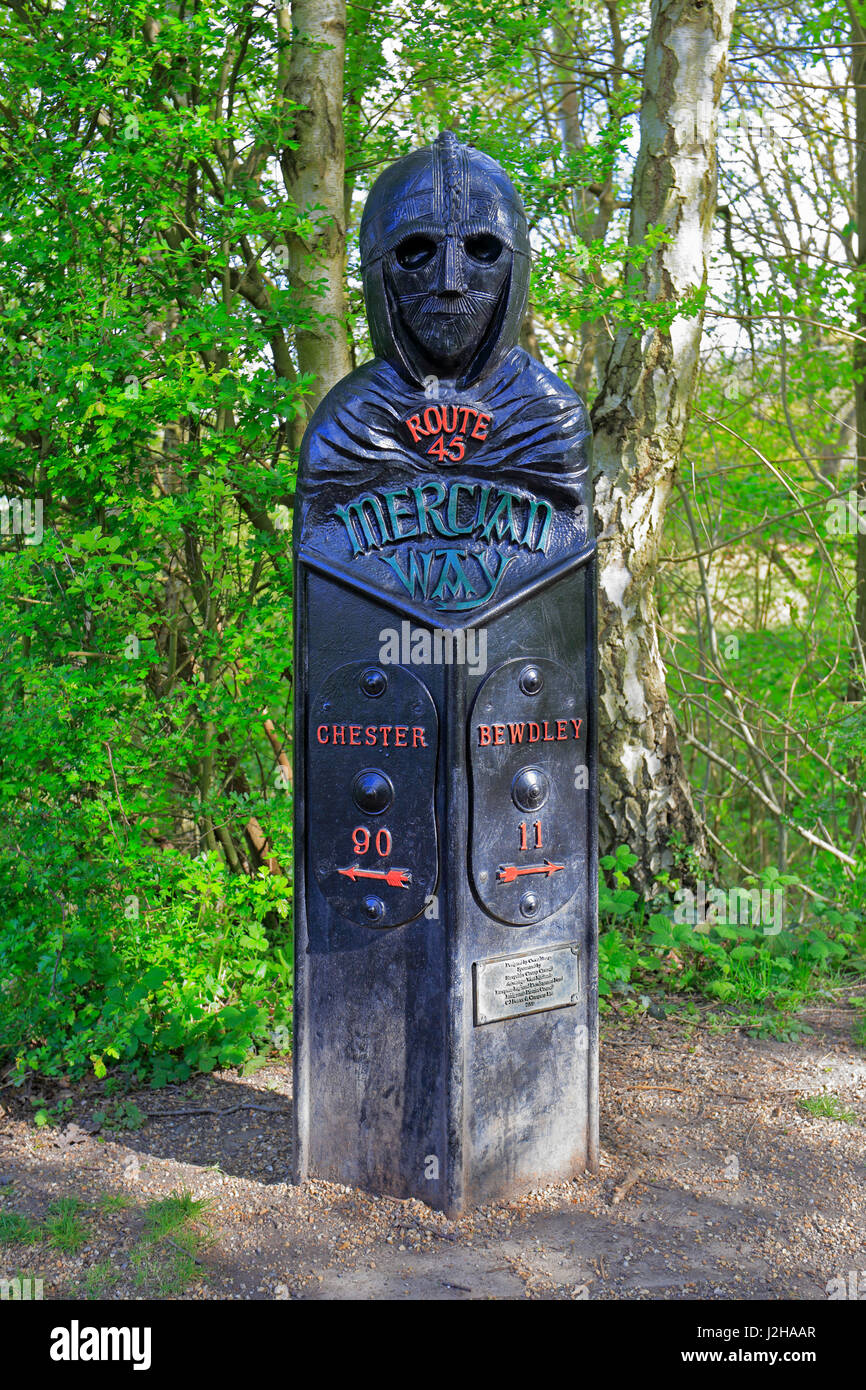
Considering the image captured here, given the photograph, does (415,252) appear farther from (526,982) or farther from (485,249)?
(526,982)

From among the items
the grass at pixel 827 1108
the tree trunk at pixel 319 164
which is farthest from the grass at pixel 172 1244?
the tree trunk at pixel 319 164

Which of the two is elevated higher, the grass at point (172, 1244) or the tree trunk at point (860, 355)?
the tree trunk at point (860, 355)

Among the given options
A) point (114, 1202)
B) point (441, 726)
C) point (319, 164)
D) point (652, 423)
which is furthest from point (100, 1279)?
point (319, 164)

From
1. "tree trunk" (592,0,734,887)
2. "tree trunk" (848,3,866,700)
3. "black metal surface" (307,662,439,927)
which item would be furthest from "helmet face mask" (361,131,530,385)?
"tree trunk" (848,3,866,700)

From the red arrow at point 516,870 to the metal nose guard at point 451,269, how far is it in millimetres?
1728

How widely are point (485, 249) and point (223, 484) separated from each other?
169cm

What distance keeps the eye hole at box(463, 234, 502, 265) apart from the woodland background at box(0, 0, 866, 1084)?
1316 millimetres

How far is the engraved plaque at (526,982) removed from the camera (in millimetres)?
3320

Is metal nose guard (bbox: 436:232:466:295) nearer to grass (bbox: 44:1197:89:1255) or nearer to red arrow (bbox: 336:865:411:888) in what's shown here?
red arrow (bbox: 336:865:411:888)

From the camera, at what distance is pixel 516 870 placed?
339cm

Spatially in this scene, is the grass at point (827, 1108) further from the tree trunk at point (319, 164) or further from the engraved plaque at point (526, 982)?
the tree trunk at point (319, 164)

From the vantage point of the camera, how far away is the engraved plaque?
332cm

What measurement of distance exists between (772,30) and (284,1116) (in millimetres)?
9285
